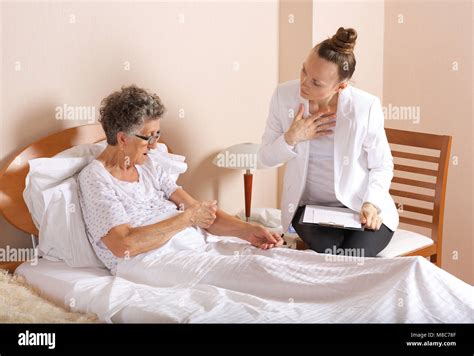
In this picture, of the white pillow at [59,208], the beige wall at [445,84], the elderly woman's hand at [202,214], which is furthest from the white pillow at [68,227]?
the beige wall at [445,84]

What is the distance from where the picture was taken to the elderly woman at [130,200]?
2.70 meters

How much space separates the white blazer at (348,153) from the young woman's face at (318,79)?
12cm

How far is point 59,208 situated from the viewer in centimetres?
283

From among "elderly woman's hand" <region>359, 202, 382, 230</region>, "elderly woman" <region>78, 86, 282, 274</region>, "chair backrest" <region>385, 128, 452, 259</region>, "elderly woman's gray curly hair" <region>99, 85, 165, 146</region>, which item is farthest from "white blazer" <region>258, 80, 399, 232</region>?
"elderly woman's gray curly hair" <region>99, 85, 165, 146</region>

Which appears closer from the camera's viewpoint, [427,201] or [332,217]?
[332,217]

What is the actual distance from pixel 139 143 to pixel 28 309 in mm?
680

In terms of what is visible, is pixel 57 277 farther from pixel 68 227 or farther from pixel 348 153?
pixel 348 153

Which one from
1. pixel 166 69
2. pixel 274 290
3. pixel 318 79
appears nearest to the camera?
pixel 274 290

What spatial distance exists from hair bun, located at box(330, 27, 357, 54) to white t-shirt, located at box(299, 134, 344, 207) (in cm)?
36

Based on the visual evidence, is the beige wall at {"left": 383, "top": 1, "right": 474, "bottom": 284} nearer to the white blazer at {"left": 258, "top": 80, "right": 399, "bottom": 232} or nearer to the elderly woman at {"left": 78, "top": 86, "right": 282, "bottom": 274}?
the white blazer at {"left": 258, "top": 80, "right": 399, "bottom": 232}

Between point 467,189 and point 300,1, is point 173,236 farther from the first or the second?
point 467,189

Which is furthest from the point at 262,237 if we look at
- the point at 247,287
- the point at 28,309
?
the point at 28,309

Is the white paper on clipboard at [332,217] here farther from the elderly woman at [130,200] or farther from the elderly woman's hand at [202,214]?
the elderly woman's hand at [202,214]
